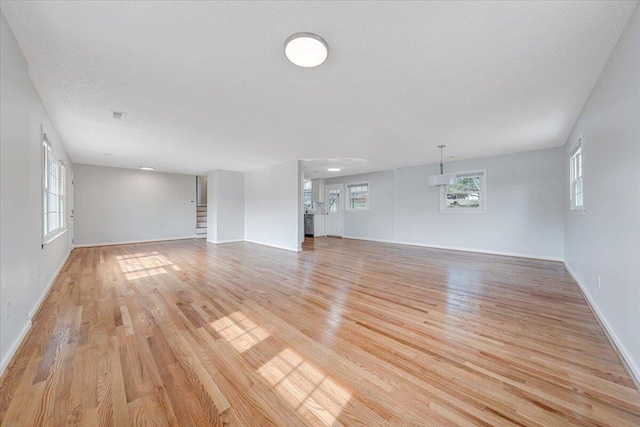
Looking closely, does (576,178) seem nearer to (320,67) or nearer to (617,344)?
(617,344)

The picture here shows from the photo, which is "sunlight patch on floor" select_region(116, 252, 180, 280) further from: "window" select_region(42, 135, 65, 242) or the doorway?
the doorway

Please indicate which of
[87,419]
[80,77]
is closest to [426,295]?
[87,419]

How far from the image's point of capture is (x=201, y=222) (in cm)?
902

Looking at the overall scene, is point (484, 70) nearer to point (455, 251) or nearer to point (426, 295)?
point (426, 295)

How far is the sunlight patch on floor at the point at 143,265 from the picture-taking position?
4.02 meters

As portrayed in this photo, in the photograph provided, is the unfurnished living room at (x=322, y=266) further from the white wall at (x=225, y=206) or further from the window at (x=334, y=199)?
the window at (x=334, y=199)

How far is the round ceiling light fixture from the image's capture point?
5.82 feet

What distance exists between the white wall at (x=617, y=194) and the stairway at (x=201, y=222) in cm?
955

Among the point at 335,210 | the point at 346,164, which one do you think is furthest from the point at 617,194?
the point at 335,210

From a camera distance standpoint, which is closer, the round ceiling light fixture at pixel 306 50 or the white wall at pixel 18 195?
the white wall at pixel 18 195

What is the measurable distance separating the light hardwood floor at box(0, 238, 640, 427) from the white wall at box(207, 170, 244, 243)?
4.10m

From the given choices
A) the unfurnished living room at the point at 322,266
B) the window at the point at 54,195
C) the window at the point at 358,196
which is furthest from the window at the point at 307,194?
the window at the point at 54,195

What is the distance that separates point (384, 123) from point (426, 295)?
2.42 meters

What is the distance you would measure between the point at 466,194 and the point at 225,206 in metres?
6.83
